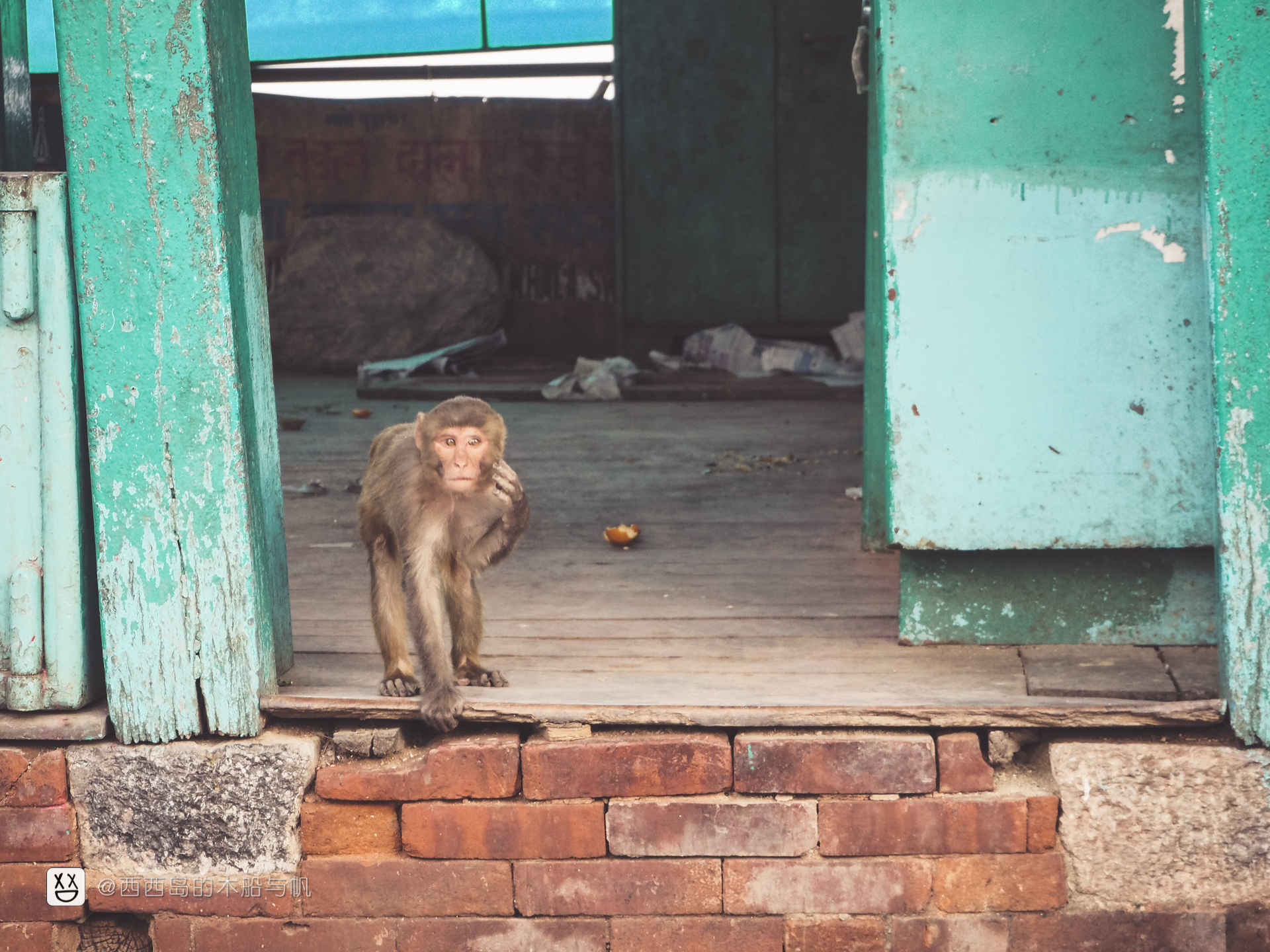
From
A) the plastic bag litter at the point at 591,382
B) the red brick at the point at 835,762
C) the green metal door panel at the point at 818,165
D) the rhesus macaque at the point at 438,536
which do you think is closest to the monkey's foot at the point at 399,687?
the rhesus macaque at the point at 438,536

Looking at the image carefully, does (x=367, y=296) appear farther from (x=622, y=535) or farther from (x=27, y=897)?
(x=27, y=897)

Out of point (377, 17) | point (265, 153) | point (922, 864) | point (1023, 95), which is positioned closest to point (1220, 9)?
point (1023, 95)

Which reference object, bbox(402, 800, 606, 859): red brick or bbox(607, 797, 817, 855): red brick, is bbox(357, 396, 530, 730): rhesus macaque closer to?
bbox(402, 800, 606, 859): red brick

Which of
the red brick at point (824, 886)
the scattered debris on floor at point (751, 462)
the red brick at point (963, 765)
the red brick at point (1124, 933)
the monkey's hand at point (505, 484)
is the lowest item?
the red brick at point (1124, 933)

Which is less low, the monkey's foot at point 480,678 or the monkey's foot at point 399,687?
the monkey's foot at point 399,687

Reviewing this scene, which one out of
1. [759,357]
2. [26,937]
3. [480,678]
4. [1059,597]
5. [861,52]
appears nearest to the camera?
[26,937]

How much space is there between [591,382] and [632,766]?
17.5 feet

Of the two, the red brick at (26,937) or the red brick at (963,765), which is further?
the red brick at (26,937)

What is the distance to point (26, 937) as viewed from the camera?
2.79 meters

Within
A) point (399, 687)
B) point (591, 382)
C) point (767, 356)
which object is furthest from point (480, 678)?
point (767, 356)

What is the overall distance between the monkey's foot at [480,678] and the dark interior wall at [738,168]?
21.1 ft

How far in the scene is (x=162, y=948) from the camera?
277cm

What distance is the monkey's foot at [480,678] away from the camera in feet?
9.55

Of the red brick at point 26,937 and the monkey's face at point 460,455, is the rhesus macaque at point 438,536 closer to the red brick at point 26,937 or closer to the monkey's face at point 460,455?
the monkey's face at point 460,455
